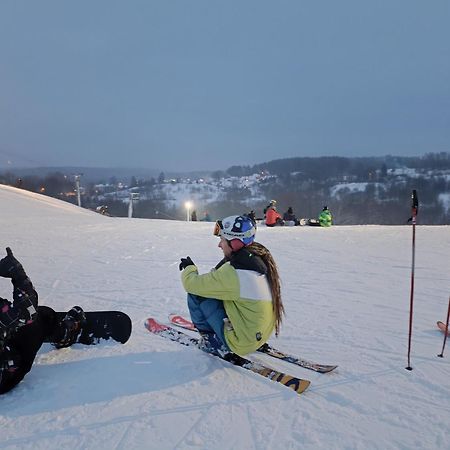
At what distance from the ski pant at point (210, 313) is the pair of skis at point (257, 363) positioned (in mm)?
218

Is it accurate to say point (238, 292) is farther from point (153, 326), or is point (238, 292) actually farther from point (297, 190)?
point (297, 190)

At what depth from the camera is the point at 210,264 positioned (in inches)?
326

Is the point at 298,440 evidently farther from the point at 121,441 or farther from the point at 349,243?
the point at 349,243

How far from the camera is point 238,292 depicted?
297cm

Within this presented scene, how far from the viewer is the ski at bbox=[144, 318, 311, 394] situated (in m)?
2.89

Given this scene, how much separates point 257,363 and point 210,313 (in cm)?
58

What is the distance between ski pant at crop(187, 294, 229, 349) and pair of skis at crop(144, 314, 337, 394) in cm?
22

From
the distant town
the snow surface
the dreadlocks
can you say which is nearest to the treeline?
the distant town

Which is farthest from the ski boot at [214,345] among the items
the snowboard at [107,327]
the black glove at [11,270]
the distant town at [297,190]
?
the distant town at [297,190]

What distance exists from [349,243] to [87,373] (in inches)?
370

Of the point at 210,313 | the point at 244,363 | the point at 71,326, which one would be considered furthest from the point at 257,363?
the point at 71,326

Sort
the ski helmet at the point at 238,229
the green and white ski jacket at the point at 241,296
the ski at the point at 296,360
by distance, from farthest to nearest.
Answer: the ski at the point at 296,360 < the ski helmet at the point at 238,229 < the green and white ski jacket at the point at 241,296

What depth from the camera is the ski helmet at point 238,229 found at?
3.10 m

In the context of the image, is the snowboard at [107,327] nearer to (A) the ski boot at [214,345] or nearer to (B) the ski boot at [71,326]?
(B) the ski boot at [71,326]
